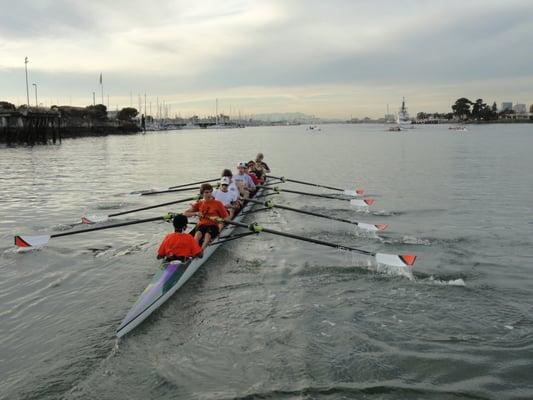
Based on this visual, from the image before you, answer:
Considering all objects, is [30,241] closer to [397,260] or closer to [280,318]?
[280,318]

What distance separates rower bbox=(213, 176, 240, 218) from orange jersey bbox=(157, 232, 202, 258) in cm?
401

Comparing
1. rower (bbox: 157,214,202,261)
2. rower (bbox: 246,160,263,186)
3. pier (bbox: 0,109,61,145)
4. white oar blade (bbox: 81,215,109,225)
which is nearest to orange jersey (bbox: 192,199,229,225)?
rower (bbox: 157,214,202,261)

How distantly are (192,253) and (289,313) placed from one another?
7.10 feet

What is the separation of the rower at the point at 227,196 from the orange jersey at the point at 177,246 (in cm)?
401

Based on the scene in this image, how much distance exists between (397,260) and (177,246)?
4432 millimetres

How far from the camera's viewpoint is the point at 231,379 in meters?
5.82

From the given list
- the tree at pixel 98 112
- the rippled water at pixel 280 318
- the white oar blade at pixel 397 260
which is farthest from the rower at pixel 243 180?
the tree at pixel 98 112

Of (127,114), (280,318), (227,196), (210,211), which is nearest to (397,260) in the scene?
(280,318)

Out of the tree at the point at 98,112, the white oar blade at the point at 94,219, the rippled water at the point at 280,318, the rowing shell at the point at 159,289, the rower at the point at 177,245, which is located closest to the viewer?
the rippled water at the point at 280,318

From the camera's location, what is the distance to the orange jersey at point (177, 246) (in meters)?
8.27

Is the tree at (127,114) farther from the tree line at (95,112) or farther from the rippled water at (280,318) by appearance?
the rippled water at (280,318)

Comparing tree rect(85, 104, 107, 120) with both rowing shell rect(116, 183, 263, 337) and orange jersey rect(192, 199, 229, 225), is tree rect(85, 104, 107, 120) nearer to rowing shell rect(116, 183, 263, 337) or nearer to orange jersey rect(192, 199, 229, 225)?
orange jersey rect(192, 199, 229, 225)

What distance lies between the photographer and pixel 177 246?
327 inches

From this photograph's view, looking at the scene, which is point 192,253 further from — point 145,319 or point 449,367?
point 449,367
